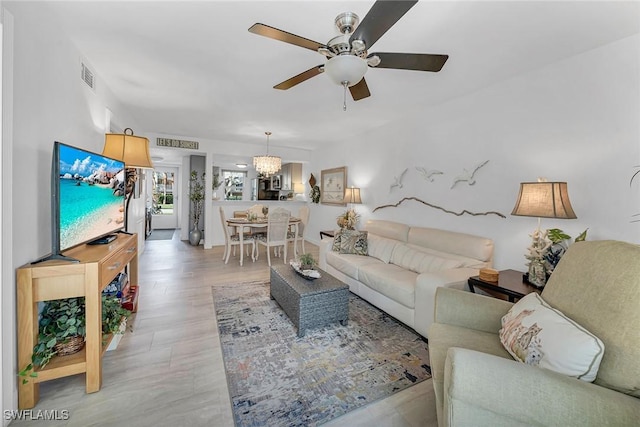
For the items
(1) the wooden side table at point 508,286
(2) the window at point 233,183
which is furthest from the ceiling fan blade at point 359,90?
(2) the window at point 233,183

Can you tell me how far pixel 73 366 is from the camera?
→ 156 cm

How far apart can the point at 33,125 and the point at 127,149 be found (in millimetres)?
1024

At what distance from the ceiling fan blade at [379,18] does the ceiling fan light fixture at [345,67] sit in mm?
113

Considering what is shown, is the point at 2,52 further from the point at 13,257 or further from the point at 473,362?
the point at 473,362

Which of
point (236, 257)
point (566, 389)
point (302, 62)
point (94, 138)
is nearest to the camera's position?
point (566, 389)

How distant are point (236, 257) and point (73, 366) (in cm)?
358

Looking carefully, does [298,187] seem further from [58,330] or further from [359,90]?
[58,330]

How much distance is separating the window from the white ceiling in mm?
5462

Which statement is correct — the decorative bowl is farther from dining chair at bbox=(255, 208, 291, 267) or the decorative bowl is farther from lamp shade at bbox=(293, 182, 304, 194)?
lamp shade at bbox=(293, 182, 304, 194)

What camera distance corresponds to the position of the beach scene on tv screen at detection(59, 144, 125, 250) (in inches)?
63.2

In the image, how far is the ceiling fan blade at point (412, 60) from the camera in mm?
1624

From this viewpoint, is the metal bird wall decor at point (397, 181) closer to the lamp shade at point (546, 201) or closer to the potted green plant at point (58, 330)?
the lamp shade at point (546, 201)

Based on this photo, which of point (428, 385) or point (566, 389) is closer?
point (566, 389)

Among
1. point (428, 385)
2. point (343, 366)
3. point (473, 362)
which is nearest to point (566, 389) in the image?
point (473, 362)
